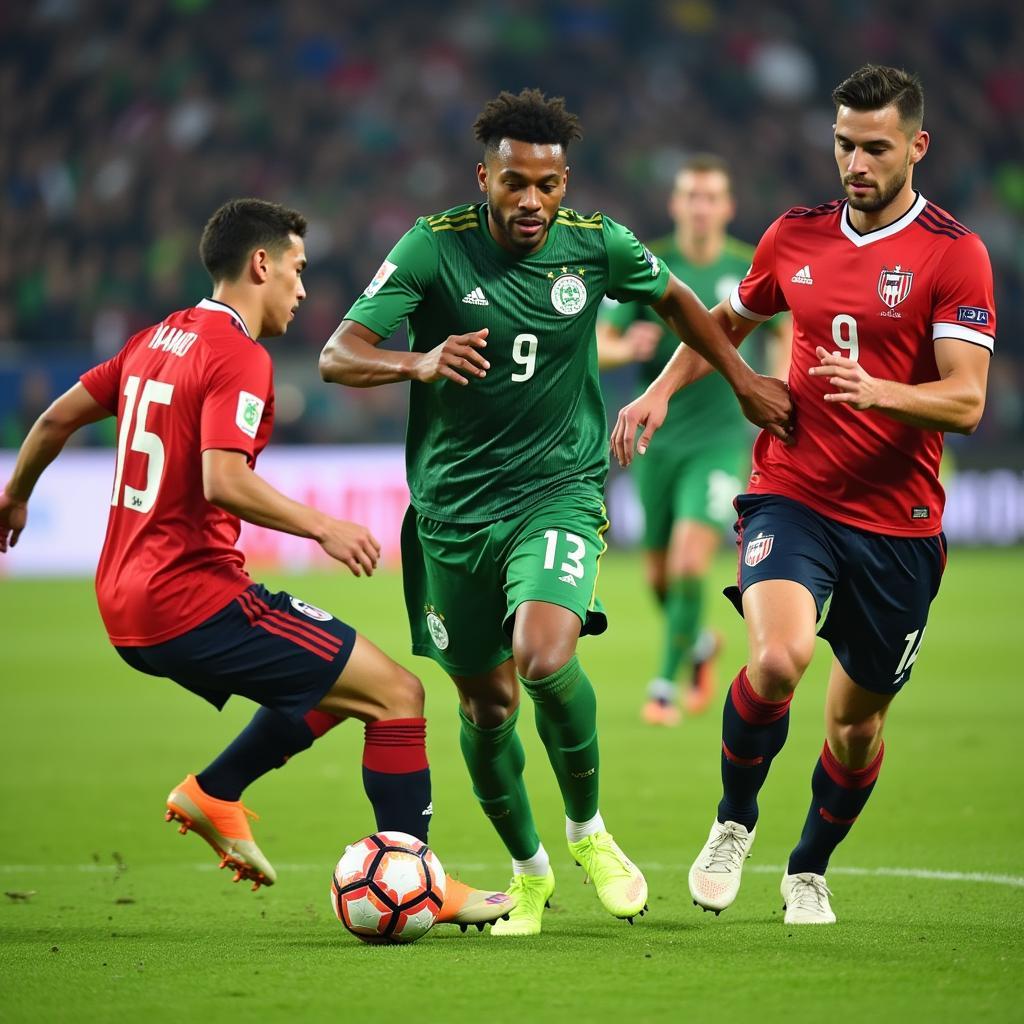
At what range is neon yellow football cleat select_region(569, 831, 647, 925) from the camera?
4789 millimetres

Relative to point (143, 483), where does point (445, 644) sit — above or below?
below

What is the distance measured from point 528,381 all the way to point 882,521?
43.4 inches

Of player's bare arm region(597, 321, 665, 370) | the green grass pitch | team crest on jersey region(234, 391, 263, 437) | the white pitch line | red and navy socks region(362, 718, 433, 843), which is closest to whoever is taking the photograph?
the green grass pitch

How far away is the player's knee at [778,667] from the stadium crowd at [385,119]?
1575cm

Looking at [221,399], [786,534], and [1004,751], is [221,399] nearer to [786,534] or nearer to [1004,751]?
[786,534]

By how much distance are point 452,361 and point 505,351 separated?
1.68ft

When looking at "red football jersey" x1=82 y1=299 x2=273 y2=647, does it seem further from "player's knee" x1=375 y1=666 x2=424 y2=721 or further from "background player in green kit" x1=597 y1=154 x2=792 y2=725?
"background player in green kit" x1=597 y1=154 x2=792 y2=725

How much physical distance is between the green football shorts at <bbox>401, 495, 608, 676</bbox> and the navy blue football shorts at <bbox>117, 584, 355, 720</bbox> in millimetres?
403

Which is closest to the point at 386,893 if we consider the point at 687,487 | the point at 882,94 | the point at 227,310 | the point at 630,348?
the point at 227,310

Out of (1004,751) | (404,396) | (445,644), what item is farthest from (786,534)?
(404,396)

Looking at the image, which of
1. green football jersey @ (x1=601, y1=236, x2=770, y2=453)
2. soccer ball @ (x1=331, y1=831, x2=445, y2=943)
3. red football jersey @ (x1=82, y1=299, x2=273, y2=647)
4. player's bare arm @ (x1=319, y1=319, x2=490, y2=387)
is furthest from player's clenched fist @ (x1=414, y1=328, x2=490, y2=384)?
green football jersey @ (x1=601, y1=236, x2=770, y2=453)

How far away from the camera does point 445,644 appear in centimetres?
510

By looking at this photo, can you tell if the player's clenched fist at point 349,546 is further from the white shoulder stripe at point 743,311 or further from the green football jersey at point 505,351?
the white shoulder stripe at point 743,311

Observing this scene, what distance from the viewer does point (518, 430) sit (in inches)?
198
